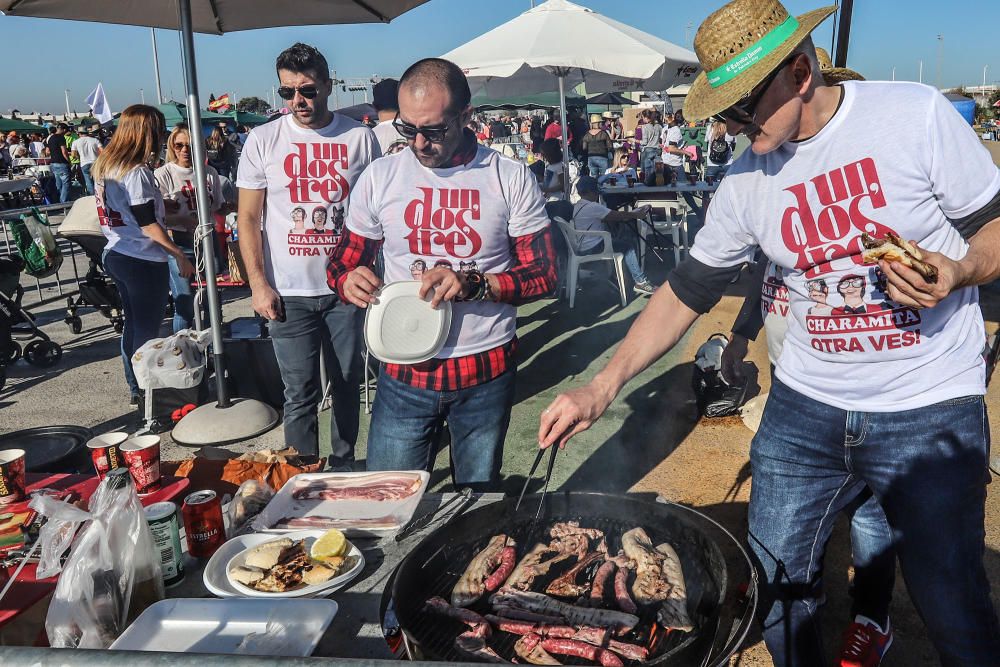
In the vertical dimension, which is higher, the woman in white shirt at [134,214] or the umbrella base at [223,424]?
the woman in white shirt at [134,214]

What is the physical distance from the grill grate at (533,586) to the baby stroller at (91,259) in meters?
5.27

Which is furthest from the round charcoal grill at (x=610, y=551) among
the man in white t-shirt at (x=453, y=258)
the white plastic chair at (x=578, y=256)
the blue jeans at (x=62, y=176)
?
the blue jeans at (x=62, y=176)

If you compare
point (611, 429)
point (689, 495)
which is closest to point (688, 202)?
point (611, 429)

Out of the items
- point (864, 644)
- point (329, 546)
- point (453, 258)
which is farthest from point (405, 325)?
point (864, 644)

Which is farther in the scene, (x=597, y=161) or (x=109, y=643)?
(x=597, y=161)

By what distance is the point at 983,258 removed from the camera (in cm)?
185

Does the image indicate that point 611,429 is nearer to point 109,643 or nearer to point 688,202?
point 109,643

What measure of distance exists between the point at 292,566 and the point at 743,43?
187 centimetres

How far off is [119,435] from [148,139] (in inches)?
145

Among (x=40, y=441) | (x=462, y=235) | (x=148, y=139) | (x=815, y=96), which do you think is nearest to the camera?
(x=815, y=96)

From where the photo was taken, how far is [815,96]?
2.01 meters

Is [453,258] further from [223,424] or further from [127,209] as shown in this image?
[127,209]

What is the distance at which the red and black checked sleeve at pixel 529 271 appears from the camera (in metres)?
2.96

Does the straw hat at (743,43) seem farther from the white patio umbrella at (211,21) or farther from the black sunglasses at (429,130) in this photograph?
the white patio umbrella at (211,21)
